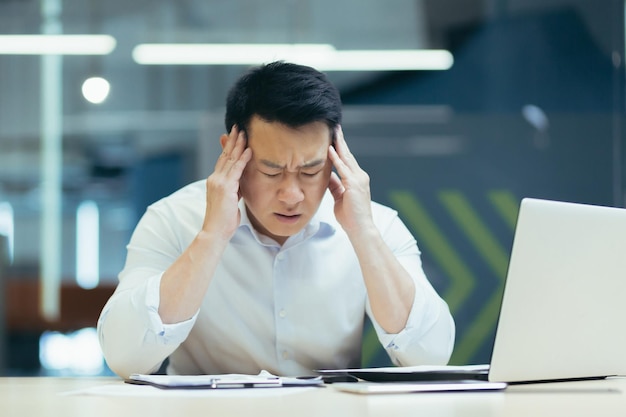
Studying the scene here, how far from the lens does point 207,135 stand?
14.2 feet

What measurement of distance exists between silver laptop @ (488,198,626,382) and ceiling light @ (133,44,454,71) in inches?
118

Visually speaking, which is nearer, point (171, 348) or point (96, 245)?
point (171, 348)

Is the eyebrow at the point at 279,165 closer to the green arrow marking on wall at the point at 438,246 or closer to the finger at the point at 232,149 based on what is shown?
the finger at the point at 232,149

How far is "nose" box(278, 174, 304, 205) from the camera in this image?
1995mm

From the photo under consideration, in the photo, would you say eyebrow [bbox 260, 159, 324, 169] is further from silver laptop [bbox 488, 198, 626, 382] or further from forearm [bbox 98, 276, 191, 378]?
silver laptop [bbox 488, 198, 626, 382]

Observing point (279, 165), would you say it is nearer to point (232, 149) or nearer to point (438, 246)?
point (232, 149)

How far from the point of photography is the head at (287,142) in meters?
2.00

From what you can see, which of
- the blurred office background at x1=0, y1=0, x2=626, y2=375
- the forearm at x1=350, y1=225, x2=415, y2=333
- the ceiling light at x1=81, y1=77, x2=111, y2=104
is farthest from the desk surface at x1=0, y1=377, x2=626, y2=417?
the ceiling light at x1=81, y1=77, x2=111, y2=104

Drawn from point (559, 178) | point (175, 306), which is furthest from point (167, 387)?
point (559, 178)


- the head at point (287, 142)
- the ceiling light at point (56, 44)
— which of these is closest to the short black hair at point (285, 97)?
the head at point (287, 142)

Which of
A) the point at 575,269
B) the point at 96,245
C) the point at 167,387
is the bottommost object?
the point at 167,387

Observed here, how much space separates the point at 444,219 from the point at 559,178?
0.59m

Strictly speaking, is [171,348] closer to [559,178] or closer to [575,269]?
[575,269]

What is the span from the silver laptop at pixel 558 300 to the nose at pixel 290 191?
0.52 m
